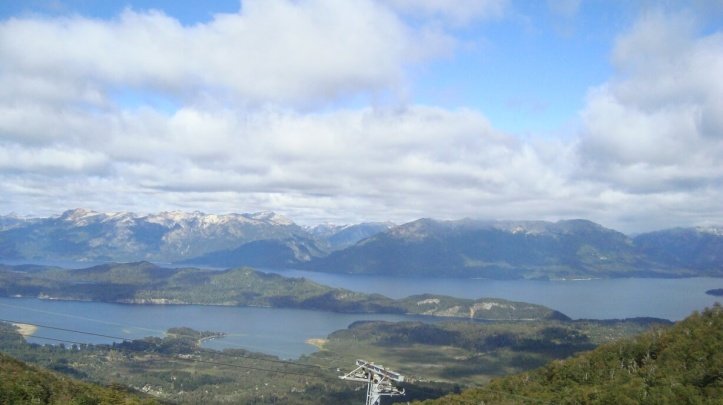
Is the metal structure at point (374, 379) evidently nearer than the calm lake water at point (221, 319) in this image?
Yes

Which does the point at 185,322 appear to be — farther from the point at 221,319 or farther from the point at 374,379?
the point at 374,379

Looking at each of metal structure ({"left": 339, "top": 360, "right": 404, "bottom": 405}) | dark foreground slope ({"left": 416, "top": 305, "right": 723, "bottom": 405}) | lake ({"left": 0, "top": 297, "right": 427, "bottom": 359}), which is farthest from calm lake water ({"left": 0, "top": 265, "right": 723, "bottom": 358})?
metal structure ({"left": 339, "top": 360, "right": 404, "bottom": 405})

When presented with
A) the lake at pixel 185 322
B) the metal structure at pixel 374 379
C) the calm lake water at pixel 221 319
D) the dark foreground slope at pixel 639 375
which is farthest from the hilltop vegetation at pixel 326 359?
the metal structure at pixel 374 379

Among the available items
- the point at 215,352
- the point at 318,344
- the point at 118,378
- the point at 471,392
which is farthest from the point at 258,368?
the point at 471,392

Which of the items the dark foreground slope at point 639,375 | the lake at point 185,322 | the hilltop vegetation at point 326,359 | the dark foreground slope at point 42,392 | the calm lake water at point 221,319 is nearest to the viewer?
the dark foreground slope at point 42,392

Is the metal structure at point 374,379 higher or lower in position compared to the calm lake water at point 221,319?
higher

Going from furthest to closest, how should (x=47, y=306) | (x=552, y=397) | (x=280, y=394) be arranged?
1. (x=47, y=306)
2. (x=280, y=394)
3. (x=552, y=397)

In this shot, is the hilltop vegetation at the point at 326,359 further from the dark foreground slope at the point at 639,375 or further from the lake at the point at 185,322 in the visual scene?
the dark foreground slope at the point at 639,375

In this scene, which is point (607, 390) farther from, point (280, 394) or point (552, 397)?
point (280, 394)
